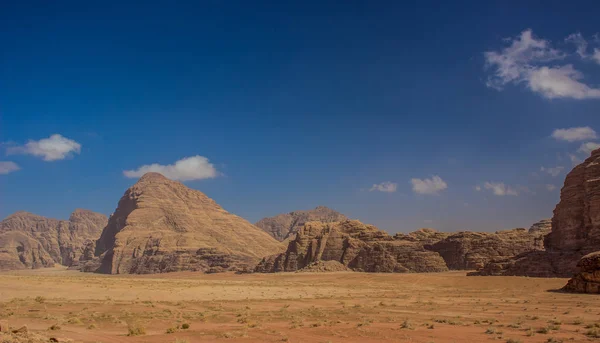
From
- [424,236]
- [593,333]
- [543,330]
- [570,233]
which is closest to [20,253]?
[424,236]

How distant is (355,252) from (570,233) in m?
43.4

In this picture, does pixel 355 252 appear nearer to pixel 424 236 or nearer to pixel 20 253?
pixel 424 236

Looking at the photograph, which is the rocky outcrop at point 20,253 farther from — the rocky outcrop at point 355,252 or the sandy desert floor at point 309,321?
the sandy desert floor at point 309,321

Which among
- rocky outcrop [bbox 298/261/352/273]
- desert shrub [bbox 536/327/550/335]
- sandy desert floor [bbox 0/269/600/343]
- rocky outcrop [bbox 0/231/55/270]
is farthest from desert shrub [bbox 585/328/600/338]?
rocky outcrop [bbox 0/231/55/270]

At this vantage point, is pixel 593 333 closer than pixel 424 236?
Yes

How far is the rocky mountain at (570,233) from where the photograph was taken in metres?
54.5

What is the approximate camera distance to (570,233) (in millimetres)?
59219

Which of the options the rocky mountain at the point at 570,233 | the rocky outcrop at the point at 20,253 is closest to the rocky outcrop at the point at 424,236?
the rocky mountain at the point at 570,233

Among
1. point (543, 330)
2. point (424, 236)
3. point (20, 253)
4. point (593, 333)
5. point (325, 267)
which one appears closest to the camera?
point (593, 333)

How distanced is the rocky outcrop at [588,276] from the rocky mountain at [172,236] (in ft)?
276

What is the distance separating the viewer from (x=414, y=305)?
Result: 33.4 metres

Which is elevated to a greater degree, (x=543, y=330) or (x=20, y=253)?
(x=543, y=330)

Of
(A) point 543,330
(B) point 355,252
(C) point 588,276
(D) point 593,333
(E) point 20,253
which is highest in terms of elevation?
(B) point 355,252

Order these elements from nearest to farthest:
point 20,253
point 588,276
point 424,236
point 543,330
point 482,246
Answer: point 543,330, point 588,276, point 482,246, point 424,236, point 20,253
